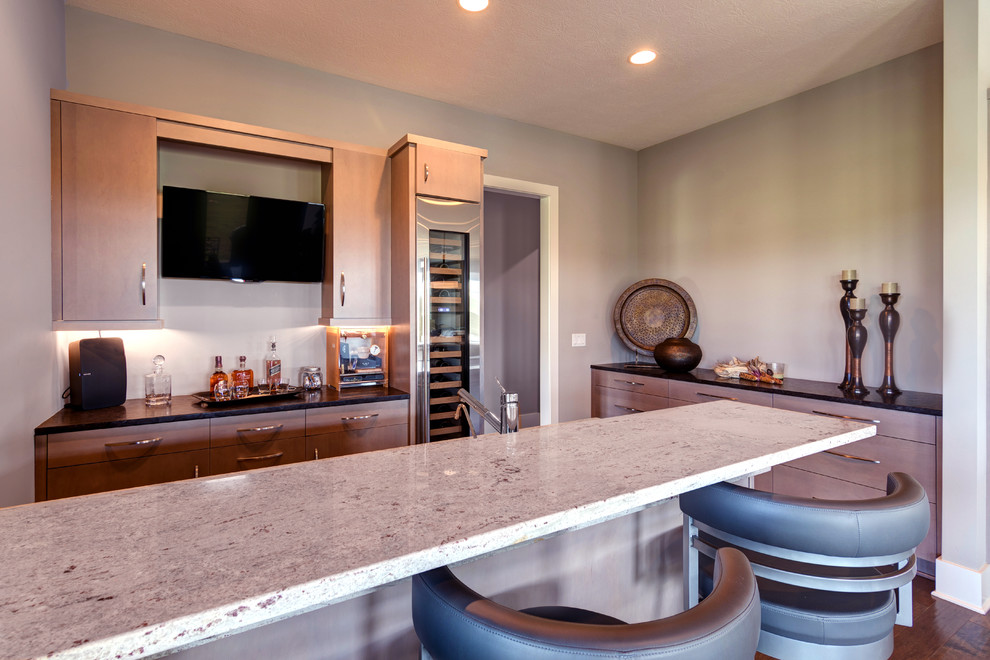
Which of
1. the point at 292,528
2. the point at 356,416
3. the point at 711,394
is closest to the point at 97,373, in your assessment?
the point at 356,416

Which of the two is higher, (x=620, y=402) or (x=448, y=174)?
(x=448, y=174)

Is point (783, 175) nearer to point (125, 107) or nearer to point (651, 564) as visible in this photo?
point (651, 564)

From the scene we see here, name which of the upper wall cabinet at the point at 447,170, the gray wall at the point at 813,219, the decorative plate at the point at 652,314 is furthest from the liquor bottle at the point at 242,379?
the gray wall at the point at 813,219

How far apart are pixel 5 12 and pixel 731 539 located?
281 centimetres

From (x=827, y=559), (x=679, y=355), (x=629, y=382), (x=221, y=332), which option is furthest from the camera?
(x=629, y=382)

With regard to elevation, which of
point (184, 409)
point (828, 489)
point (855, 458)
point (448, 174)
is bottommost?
point (828, 489)

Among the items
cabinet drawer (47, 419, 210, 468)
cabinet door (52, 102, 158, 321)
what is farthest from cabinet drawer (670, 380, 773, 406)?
cabinet door (52, 102, 158, 321)

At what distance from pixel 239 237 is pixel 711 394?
3148mm

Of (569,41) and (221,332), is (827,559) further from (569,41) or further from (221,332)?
(221,332)

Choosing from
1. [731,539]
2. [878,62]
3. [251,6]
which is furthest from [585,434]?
[878,62]

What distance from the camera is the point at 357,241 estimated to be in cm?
299

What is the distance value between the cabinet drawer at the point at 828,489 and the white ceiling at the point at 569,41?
8.00 feet

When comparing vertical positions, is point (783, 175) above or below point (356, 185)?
above

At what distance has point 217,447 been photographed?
2.35 m
